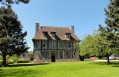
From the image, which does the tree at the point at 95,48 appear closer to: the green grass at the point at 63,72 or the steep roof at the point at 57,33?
the green grass at the point at 63,72

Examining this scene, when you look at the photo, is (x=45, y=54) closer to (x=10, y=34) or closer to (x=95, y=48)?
(x=10, y=34)

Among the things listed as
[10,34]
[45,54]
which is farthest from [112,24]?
[45,54]

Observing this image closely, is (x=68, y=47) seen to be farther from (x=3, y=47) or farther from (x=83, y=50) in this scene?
(x=3, y=47)

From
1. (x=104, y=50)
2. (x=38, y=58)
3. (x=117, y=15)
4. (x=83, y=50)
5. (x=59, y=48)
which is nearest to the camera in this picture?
(x=117, y=15)

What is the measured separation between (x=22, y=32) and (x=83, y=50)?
1536 centimetres

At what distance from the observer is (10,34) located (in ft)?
82.6

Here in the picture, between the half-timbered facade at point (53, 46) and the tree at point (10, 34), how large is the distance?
27.0 feet

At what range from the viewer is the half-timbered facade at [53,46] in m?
34.5

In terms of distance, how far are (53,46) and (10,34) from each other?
14743 millimetres

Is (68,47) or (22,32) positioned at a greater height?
(22,32)

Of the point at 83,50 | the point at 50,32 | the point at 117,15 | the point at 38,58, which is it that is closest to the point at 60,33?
the point at 50,32

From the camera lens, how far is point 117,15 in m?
17.1

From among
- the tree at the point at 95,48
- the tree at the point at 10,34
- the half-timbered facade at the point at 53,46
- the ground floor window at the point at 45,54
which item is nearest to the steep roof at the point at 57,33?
the half-timbered facade at the point at 53,46

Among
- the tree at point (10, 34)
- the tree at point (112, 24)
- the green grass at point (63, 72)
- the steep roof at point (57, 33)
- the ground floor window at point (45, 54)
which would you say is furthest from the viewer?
the steep roof at point (57, 33)
